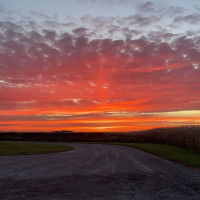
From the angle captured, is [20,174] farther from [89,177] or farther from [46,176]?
[89,177]

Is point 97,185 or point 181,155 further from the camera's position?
point 181,155

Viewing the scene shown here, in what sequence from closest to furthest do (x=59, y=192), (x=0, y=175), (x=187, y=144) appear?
(x=59, y=192), (x=0, y=175), (x=187, y=144)

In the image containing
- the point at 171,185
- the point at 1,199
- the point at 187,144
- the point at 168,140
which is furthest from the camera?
the point at 168,140

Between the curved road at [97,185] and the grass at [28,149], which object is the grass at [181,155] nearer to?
the curved road at [97,185]

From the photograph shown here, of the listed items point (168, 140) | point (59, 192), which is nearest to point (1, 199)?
point (59, 192)

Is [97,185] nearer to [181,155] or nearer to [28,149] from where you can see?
[181,155]

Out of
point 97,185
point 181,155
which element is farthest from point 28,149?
point 97,185

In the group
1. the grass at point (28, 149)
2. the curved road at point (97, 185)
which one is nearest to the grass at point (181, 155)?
the curved road at point (97, 185)

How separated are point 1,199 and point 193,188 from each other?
7820 mm

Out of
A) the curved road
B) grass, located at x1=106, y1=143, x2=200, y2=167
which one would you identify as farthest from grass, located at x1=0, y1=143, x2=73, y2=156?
the curved road

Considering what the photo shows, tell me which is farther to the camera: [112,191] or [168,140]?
[168,140]

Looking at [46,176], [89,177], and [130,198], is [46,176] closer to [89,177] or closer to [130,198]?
[89,177]

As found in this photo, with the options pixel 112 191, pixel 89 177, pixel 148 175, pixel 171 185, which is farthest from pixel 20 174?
pixel 171 185

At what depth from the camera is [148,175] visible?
12883 millimetres
